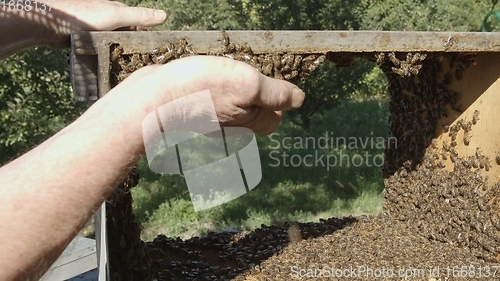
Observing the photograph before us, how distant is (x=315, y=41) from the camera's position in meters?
2.65

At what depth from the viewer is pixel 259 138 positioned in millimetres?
10297

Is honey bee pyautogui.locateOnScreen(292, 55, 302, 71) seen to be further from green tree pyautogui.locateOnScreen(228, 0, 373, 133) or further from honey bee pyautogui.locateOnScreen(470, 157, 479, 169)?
green tree pyautogui.locateOnScreen(228, 0, 373, 133)

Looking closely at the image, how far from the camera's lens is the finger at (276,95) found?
4.32ft

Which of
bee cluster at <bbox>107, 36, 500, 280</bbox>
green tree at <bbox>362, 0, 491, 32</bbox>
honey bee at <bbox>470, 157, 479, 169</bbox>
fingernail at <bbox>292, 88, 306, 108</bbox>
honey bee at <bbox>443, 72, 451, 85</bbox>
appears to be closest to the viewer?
fingernail at <bbox>292, 88, 306, 108</bbox>

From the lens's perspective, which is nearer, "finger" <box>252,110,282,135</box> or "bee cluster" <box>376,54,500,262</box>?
"finger" <box>252,110,282,135</box>

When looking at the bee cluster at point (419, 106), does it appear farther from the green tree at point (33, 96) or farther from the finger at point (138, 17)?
the green tree at point (33, 96)

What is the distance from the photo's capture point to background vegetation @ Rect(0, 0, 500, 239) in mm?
6785

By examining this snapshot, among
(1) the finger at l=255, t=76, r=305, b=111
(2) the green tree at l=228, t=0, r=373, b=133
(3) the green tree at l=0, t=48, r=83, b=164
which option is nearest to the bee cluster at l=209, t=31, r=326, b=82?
(1) the finger at l=255, t=76, r=305, b=111

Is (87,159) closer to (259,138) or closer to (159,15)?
(159,15)

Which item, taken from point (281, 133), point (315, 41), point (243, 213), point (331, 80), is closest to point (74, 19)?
point (315, 41)

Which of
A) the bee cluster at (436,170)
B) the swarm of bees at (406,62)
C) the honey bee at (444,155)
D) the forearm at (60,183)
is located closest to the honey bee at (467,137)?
the bee cluster at (436,170)

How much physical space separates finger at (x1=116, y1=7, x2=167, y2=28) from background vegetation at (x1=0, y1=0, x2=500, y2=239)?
3860 millimetres

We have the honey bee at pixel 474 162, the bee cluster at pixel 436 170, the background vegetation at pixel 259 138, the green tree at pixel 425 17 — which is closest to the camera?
the bee cluster at pixel 436 170

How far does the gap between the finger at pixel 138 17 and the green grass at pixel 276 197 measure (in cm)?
348
